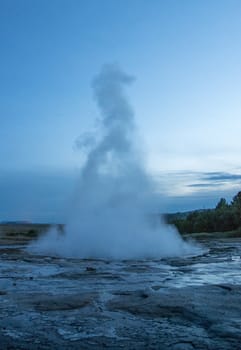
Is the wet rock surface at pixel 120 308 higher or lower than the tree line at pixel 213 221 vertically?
lower

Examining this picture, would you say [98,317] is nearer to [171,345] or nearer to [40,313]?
[40,313]

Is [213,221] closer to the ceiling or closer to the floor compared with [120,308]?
closer to the ceiling

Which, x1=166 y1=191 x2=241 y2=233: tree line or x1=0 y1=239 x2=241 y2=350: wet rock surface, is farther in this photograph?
x1=166 y1=191 x2=241 y2=233: tree line

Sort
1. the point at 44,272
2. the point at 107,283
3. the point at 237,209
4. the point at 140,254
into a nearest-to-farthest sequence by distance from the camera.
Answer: the point at 107,283 → the point at 44,272 → the point at 140,254 → the point at 237,209

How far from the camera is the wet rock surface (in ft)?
23.7

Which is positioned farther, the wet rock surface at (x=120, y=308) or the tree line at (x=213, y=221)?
the tree line at (x=213, y=221)

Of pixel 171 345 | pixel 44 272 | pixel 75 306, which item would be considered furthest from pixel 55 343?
pixel 44 272

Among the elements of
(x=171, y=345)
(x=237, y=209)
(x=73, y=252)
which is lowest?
(x=171, y=345)

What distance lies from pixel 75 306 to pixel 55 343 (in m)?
2.99

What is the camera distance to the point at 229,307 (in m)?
9.76

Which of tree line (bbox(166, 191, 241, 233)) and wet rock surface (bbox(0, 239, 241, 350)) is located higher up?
tree line (bbox(166, 191, 241, 233))

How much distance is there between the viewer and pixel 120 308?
9773 mm

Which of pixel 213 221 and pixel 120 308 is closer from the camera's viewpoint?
pixel 120 308

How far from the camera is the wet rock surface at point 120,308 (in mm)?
7215
